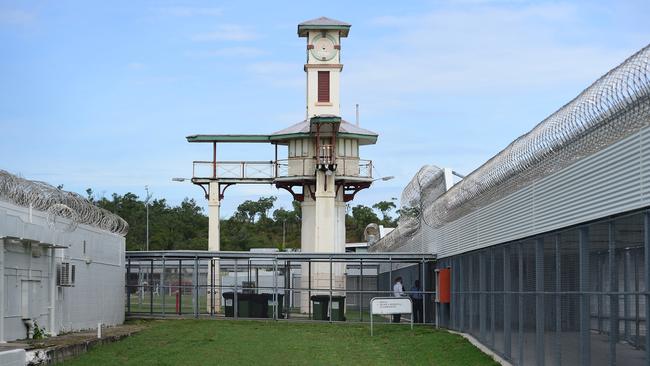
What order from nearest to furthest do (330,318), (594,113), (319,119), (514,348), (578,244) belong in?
1. (594,113)
2. (578,244)
3. (514,348)
4. (330,318)
5. (319,119)

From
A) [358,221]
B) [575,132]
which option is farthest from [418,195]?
[358,221]

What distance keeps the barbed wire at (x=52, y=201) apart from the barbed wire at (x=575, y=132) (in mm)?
10252

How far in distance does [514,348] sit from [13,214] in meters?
11.5

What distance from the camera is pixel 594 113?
14.5 m

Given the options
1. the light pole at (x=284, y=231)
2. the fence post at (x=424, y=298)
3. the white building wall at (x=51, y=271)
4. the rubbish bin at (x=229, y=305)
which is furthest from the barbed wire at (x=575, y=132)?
the light pole at (x=284, y=231)

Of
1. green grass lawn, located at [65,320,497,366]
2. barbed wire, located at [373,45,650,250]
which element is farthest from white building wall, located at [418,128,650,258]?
green grass lawn, located at [65,320,497,366]

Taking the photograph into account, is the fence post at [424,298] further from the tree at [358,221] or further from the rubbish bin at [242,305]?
the tree at [358,221]

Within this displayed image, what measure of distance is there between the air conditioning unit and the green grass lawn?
7.03 feet

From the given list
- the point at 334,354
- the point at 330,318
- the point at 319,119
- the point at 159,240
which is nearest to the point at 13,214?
the point at 334,354

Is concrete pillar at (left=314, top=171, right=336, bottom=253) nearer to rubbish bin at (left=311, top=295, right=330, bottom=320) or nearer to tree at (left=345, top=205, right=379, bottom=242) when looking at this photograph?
rubbish bin at (left=311, top=295, right=330, bottom=320)

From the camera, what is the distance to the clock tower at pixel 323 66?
170 ft

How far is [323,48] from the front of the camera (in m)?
52.4

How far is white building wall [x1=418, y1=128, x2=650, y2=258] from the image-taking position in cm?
1341

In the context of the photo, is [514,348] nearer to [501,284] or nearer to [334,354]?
[501,284]
